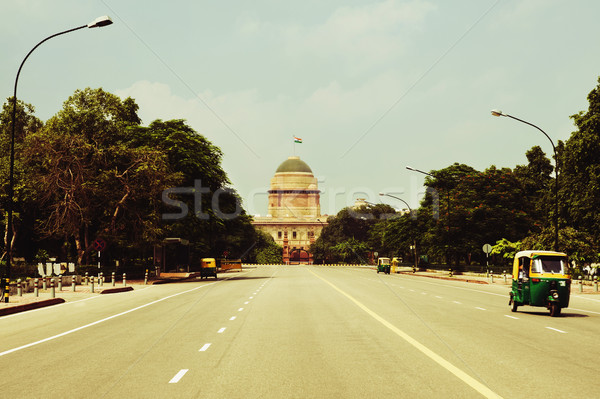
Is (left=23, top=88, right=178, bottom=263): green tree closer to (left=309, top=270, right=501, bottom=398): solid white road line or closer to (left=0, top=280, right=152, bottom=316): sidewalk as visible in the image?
(left=0, top=280, right=152, bottom=316): sidewalk

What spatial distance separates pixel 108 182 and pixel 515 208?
45.0 metres

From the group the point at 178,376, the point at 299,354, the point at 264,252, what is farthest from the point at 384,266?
the point at 264,252

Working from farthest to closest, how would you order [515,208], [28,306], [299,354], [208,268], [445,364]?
[515,208]
[208,268]
[28,306]
[299,354]
[445,364]

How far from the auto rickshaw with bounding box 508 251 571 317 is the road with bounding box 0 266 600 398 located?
21.2 inches

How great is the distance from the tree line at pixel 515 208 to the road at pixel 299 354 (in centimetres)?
3285

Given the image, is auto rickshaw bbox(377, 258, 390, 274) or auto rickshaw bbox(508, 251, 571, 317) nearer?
auto rickshaw bbox(508, 251, 571, 317)

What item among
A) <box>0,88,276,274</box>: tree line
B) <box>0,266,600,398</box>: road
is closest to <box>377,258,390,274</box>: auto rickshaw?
<box>0,88,276,274</box>: tree line

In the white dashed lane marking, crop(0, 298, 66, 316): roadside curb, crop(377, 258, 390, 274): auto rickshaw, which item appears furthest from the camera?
crop(377, 258, 390, 274): auto rickshaw

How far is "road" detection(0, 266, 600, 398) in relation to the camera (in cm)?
904

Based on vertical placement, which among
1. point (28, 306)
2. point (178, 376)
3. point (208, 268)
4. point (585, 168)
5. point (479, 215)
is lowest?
point (178, 376)

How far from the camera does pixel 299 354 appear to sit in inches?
482

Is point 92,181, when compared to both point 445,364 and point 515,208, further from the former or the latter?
point 515,208

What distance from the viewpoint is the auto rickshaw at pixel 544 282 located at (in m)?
21.4

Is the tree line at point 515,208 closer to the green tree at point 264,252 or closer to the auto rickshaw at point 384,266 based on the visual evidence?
the auto rickshaw at point 384,266
